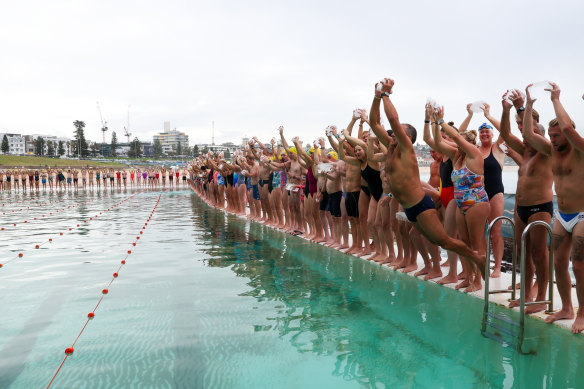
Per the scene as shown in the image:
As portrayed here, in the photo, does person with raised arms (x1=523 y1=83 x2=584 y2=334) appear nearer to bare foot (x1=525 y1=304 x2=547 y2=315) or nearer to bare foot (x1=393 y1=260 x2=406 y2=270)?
bare foot (x1=525 y1=304 x2=547 y2=315)

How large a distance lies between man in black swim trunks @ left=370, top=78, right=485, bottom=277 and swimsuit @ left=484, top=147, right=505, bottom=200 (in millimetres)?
1254

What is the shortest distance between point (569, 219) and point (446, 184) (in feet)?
7.54

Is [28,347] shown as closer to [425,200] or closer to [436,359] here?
[436,359]

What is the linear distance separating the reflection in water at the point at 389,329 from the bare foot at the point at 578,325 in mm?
113

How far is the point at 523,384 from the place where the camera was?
10.7 feet

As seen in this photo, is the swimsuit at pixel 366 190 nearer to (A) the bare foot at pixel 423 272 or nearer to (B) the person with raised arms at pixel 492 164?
(A) the bare foot at pixel 423 272

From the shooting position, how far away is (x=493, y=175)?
574 centimetres

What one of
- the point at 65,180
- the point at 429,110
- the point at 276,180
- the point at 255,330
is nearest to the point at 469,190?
the point at 429,110

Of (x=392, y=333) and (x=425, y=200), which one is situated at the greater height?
(x=425, y=200)

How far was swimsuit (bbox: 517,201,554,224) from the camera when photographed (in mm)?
4738

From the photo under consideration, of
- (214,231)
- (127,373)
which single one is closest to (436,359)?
(127,373)

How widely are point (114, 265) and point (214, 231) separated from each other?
182 inches

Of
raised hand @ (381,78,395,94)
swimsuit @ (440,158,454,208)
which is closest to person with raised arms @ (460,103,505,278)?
swimsuit @ (440,158,454,208)

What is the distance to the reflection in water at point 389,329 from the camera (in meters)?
3.49
